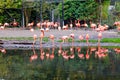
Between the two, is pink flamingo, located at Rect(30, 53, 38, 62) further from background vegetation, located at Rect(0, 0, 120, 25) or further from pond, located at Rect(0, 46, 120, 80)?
background vegetation, located at Rect(0, 0, 120, 25)

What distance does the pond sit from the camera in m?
16.8

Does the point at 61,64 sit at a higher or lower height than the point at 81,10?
lower


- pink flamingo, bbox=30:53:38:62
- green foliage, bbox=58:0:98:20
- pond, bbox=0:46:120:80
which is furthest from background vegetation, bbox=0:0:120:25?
pink flamingo, bbox=30:53:38:62

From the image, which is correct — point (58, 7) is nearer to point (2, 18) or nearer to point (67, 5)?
point (67, 5)

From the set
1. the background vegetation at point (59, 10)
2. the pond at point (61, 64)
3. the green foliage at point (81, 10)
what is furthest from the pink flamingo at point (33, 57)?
the green foliage at point (81, 10)

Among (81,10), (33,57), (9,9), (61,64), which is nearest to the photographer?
(61,64)

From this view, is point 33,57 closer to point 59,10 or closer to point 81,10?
point 59,10

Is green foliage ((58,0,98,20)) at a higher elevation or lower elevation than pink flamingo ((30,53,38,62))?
higher

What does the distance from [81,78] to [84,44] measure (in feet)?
43.5

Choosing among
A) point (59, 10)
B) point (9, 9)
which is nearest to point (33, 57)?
point (59, 10)

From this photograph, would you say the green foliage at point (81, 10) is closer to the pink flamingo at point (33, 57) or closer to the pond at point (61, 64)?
the pond at point (61, 64)

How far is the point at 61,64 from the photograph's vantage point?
20.0 m

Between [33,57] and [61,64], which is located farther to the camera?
[33,57]

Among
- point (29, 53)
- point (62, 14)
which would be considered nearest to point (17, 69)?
point (29, 53)
